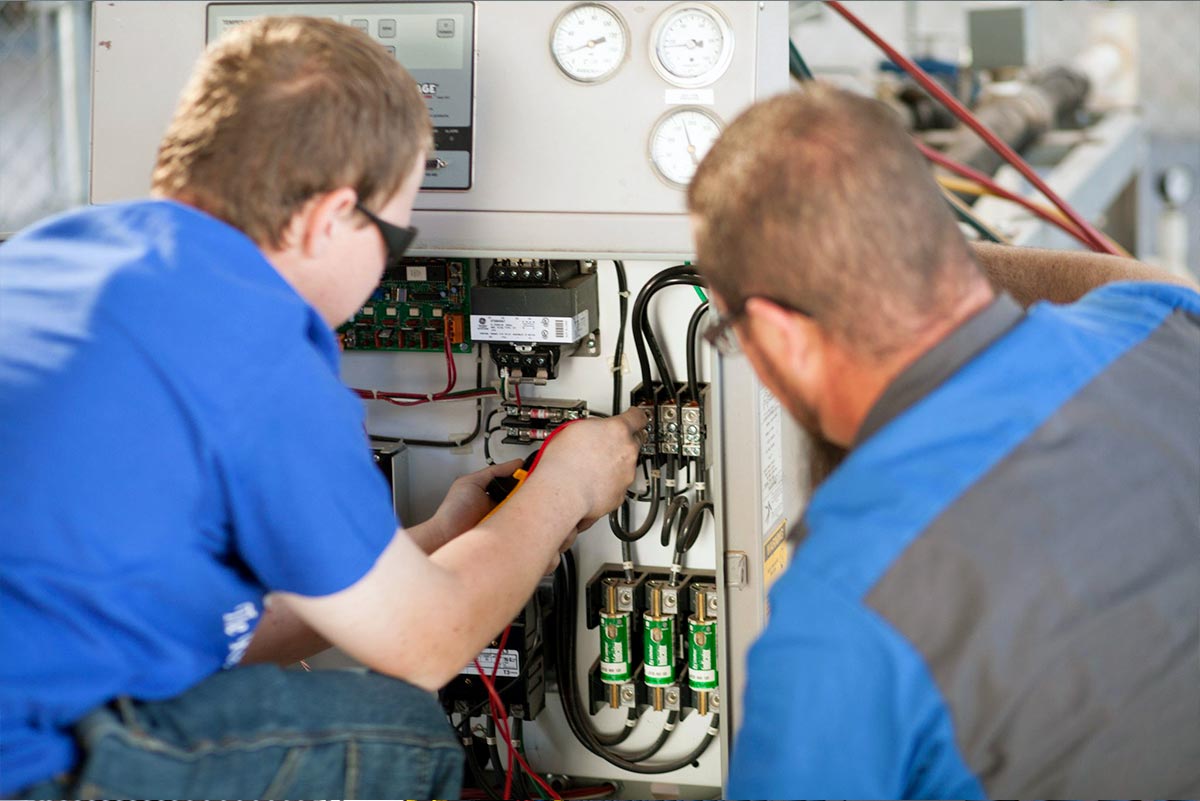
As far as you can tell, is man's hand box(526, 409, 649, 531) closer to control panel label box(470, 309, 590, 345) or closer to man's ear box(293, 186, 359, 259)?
control panel label box(470, 309, 590, 345)

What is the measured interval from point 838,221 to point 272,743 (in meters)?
0.66

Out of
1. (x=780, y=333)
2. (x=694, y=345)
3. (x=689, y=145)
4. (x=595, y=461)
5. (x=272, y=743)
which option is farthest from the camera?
(x=694, y=345)

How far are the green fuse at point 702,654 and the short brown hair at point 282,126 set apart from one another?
76cm

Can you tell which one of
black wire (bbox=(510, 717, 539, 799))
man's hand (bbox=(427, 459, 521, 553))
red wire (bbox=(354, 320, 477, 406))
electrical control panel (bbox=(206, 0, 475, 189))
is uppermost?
electrical control panel (bbox=(206, 0, 475, 189))

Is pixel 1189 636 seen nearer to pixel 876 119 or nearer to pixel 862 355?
pixel 862 355

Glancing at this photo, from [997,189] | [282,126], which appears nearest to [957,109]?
[997,189]

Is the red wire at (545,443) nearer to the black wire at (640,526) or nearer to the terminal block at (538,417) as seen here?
the terminal block at (538,417)

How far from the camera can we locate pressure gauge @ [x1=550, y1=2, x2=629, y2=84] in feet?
4.71

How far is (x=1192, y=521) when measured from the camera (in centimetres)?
103

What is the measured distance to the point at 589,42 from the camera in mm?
Result: 1438

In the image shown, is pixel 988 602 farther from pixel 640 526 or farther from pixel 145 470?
pixel 640 526

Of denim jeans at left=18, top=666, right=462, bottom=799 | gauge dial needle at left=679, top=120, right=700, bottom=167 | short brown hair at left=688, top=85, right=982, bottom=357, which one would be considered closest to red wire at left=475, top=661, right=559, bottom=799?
denim jeans at left=18, top=666, right=462, bottom=799

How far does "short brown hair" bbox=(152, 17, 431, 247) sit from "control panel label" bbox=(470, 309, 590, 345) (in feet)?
1.39

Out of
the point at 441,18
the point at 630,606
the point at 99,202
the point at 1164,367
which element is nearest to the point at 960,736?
the point at 1164,367
